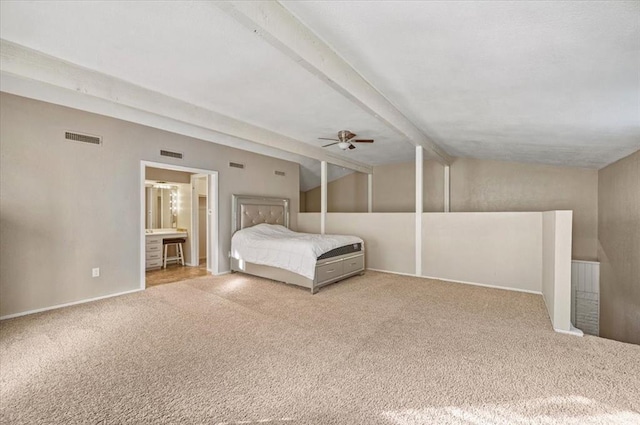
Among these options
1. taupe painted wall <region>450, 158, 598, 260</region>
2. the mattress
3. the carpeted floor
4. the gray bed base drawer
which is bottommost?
the carpeted floor

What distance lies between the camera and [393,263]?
5.95 metres

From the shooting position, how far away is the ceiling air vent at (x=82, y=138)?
384cm

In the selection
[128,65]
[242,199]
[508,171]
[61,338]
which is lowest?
[61,338]

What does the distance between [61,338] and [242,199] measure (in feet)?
12.2

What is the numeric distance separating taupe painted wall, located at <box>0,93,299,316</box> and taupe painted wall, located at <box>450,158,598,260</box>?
6.74 meters

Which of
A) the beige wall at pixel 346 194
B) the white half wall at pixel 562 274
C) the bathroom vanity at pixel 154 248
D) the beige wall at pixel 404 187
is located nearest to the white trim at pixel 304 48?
the white half wall at pixel 562 274

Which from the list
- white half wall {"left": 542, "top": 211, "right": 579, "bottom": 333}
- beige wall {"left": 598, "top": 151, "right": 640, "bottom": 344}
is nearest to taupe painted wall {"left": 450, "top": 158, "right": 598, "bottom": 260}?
beige wall {"left": 598, "top": 151, "right": 640, "bottom": 344}

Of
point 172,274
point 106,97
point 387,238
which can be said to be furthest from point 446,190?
point 106,97

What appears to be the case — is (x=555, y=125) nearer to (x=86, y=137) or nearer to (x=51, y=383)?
(x=51, y=383)

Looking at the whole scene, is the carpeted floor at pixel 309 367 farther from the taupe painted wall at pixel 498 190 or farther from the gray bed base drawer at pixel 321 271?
the taupe painted wall at pixel 498 190

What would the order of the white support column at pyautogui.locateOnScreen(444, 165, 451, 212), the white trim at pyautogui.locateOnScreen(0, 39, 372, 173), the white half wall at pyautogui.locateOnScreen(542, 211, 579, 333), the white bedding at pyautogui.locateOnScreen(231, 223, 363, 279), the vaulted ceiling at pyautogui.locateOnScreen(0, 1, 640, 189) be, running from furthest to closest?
1. the white support column at pyautogui.locateOnScreen(444, 165, 451, 212)
2. the white bedding at pyautogui.locateOnScreen(231, 223, 363, 279)
3. the white half wall at pyautogui.locateOnScreen(542, 211, 579, 333)
4. the white trim at pyautogui.locateOnScreen(0, 39, 372, 173)
5. the vaulted ceiling at pyautogui.locateOnScreen(0, 1, 640, 189)

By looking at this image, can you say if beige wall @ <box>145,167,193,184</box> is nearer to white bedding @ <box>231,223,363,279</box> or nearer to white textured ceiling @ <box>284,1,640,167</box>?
white bedding @ <box>231,223,363,279</box>

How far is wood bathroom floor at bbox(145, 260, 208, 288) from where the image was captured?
523 cm

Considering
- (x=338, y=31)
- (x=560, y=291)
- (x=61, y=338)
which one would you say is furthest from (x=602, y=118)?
(x=61, y=338)
